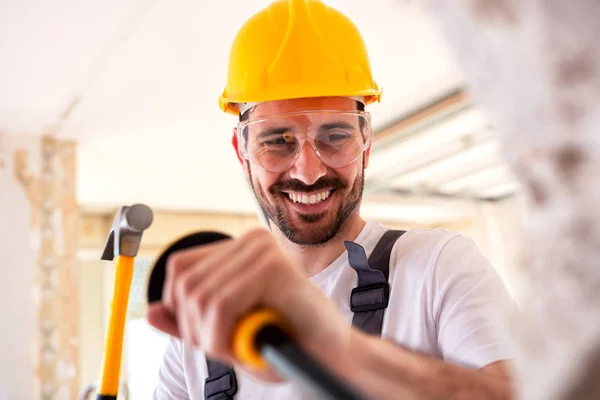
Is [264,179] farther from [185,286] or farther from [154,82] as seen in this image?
[154,82]

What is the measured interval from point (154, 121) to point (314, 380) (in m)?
4.72

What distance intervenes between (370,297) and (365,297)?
0.04ft

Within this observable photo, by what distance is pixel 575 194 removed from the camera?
0.27 metres

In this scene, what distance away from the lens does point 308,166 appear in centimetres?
143

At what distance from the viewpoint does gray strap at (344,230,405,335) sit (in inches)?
47.1

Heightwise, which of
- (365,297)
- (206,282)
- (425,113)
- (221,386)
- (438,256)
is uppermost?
(425,113)

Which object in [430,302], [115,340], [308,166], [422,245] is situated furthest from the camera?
[308,166]

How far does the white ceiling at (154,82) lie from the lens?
3.38m

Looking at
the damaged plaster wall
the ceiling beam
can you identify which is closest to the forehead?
the damaged plaster wall

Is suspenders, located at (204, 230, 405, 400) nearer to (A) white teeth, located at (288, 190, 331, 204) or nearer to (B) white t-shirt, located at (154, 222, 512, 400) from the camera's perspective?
(B) white t-shirt, located at (154, 222, 512, 400)

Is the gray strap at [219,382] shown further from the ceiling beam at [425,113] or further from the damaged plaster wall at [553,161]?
the ceiling beam at [425,113]

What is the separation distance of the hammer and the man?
0.81ft

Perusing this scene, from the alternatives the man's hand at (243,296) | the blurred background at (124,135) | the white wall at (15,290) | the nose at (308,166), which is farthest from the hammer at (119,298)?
the white wall at (15,290)

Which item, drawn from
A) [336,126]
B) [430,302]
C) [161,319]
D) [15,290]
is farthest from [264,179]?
[15,290]
